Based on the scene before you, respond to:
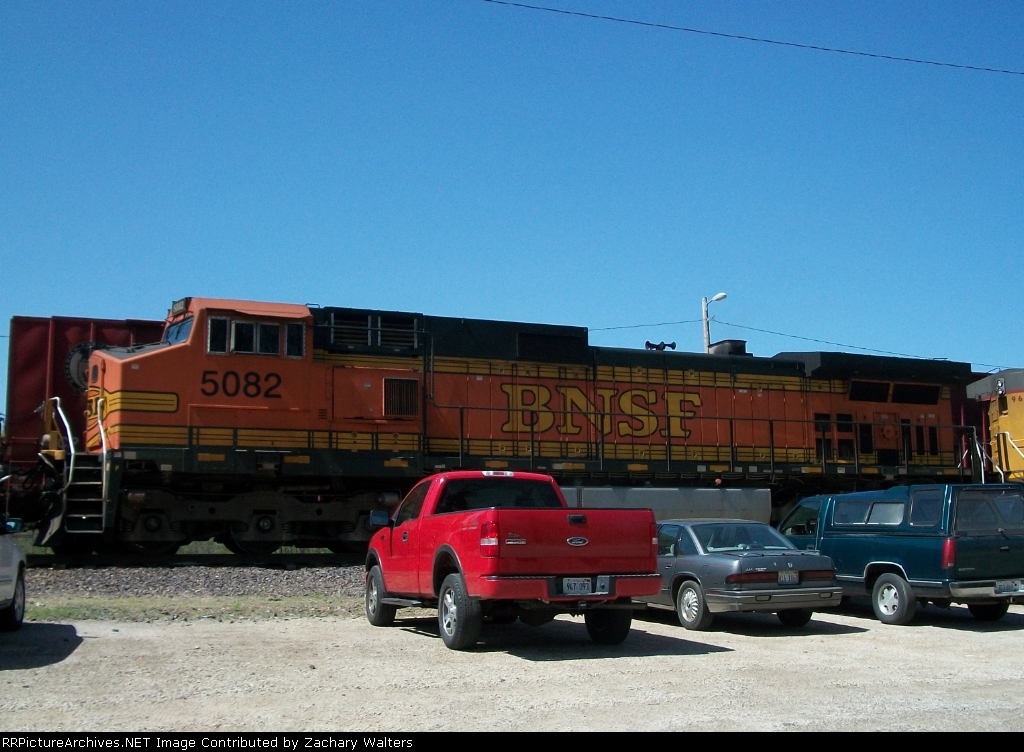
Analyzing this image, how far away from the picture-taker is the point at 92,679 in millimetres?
6902

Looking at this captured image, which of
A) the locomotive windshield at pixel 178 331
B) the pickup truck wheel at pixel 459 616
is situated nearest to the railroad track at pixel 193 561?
the locomotive windshield at pixel 178 331

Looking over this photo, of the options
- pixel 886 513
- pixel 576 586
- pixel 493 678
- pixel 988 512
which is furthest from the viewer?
pixel 886 513

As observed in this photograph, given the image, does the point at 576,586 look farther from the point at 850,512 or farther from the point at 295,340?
the point at 295,340

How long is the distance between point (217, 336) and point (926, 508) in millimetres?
9845

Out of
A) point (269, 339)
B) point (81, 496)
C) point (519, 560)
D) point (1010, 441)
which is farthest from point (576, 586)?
point (1010, 441)

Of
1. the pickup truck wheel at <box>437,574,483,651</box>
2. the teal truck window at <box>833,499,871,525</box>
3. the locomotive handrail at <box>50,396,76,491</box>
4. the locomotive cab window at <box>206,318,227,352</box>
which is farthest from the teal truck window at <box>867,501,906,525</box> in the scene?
the locomotive handrail at <box>50,396,76,491</box>

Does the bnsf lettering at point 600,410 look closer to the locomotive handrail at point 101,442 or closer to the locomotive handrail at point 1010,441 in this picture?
the locomotive handrail at point 101,442

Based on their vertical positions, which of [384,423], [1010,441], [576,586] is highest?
[384,423]

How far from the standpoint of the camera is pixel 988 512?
10836 millimetres

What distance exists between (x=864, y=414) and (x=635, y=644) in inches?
481

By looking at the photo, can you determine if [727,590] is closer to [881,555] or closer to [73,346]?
[881,555]

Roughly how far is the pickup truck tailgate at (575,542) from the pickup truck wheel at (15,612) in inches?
179

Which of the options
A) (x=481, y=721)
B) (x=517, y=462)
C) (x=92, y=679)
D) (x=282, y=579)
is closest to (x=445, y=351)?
(x=517, y=462)

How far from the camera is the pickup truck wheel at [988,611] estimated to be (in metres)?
11.2
